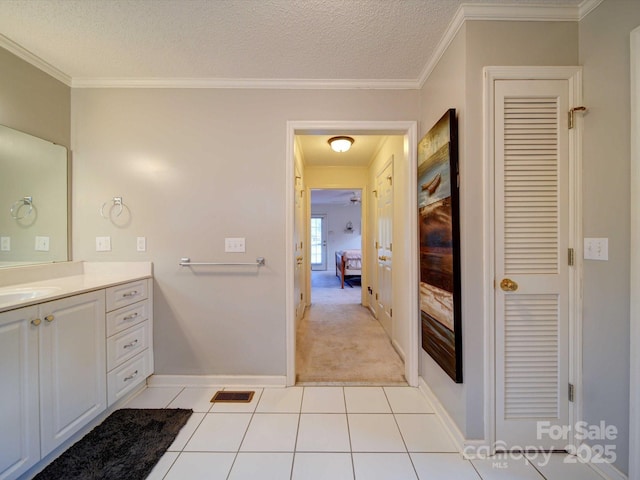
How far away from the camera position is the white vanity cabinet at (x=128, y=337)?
159cm

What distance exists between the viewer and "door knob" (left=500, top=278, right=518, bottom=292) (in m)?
1.31

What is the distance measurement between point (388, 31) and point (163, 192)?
191cm

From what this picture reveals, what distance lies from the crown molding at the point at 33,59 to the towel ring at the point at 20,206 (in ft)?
3.00

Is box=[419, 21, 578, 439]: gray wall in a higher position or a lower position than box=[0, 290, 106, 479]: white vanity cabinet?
higher

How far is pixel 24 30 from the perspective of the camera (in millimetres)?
1443

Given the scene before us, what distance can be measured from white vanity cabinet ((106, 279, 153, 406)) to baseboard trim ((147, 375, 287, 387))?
0.12 m

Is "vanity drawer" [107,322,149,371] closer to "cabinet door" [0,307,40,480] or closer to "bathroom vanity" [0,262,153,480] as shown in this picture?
"bathroom vanity" [0,262,153,480]

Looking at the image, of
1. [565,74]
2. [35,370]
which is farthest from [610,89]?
[35,370]

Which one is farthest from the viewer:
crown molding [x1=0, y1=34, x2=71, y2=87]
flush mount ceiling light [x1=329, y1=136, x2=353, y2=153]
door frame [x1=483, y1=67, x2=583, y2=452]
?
flush mount ceiling light [x1=329, y1=136, x2=353, y2=153]

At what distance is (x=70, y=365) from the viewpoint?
134cm

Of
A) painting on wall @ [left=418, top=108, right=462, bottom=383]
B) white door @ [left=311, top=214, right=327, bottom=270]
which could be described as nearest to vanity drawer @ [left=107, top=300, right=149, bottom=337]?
painting on wall @ [left=418, top=108, right=462, bottom=383]

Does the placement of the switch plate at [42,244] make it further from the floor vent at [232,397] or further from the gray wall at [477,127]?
the gray wall at [477,127]

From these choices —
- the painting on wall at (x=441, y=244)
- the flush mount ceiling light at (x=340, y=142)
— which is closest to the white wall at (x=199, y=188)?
the painting on wall at (x=441, y=244)

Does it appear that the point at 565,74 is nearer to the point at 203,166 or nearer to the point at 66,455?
the point at 203,166
